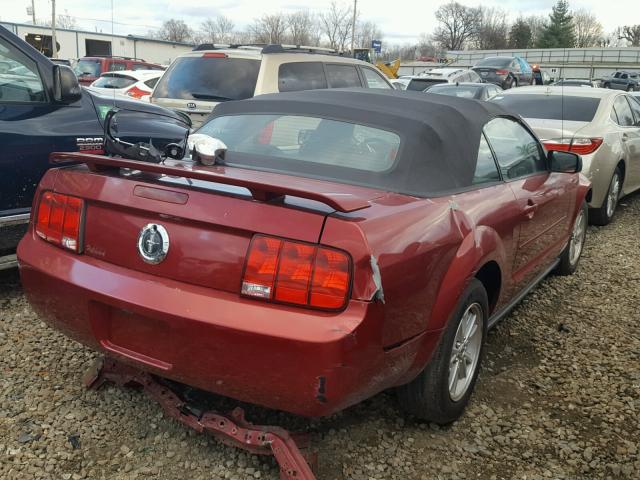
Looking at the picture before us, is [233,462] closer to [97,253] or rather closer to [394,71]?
[97,253]

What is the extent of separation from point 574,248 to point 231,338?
13.3ft

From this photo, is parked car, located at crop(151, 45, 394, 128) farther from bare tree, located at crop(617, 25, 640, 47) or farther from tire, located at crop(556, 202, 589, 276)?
bare tree, located at crop(617, 25, 640, 47)

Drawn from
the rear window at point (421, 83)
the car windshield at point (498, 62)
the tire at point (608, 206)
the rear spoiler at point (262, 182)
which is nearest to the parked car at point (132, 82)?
the rear window at point (421, 83)

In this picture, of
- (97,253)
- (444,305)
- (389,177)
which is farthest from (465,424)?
(97,253)

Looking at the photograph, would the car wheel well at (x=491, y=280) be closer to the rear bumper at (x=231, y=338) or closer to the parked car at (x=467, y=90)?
the rear bumper at (x=231, y=338)

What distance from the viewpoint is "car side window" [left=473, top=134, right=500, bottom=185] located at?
126 inches

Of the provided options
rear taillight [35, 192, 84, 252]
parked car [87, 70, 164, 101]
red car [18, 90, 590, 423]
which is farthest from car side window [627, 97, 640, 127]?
parked car [87, 70, 164, 101]

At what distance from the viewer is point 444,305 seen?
2527 millimetres

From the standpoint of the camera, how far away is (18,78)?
14.1ft

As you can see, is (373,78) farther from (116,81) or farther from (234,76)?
(116,81)

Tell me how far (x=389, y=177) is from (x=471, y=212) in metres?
0.41

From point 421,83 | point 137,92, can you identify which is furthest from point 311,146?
point 421,83

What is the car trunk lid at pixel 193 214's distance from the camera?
2.16m

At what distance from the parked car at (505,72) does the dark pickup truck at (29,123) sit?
21.8 m
